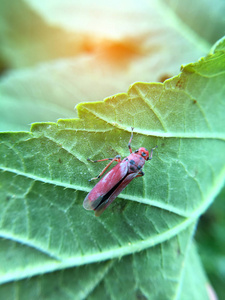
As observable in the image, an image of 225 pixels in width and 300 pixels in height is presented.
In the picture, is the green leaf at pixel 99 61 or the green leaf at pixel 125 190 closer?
the green leaf at pixel 125 190

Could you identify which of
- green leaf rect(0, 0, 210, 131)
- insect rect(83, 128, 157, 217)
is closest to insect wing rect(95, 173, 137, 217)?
insect rect(83, 128, 157, 217)

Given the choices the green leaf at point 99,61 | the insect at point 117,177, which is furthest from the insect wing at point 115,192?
the green leaf at point 99,61

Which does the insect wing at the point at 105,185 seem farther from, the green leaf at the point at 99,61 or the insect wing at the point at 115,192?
the green leaf at the point at 99,61

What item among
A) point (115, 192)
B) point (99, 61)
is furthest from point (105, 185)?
point (99, 61)

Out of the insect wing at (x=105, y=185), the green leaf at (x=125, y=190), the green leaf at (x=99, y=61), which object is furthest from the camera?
the green leaf at (x=99, y=61)

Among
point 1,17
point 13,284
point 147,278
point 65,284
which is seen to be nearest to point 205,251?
point 147,278

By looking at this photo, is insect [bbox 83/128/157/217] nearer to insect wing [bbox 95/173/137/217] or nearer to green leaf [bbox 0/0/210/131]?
insect wing [bbox 95/173/137/217]

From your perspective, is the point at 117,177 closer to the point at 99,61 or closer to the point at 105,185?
the point at 105,185
